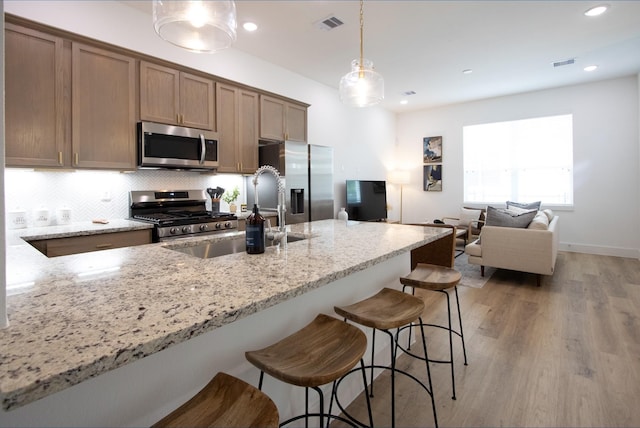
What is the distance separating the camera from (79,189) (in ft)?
9.68

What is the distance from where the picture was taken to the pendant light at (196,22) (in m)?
1.56

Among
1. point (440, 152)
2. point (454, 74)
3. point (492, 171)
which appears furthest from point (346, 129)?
point (492, 171)

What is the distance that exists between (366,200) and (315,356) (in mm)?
5322

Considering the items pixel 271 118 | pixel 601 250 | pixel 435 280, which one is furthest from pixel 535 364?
pixel 601 250

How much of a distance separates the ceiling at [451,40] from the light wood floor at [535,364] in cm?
300

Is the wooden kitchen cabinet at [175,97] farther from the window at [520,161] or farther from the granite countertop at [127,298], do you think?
the window at [520,161]

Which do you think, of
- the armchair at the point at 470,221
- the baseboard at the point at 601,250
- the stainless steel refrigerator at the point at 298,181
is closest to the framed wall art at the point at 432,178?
the armchair at the point at 470,221

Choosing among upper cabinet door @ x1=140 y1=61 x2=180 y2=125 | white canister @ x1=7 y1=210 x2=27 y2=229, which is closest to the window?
upper cabinet door @ x1=140 y1=61 x2=180 y2=125

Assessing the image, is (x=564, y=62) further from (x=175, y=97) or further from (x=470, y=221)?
(x=175, y=97)

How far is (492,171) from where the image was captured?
661 cm

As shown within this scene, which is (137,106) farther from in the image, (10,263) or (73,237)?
(10,263)

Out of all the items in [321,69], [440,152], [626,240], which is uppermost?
[321,69]

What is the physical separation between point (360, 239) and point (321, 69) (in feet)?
12.1

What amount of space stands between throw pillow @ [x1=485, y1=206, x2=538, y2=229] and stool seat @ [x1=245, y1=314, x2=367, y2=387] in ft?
12.5
